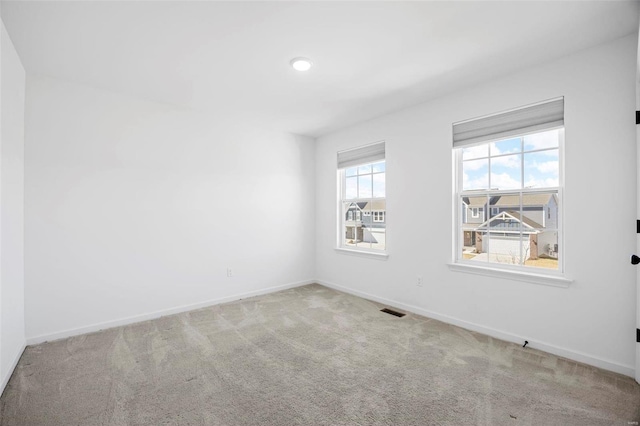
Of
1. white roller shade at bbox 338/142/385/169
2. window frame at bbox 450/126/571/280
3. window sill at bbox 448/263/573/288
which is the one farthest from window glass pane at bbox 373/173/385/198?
window sill at bbox 448/263/573/288

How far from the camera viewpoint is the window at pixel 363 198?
4258 mm

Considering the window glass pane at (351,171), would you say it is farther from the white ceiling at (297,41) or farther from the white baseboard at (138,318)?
the white baseboard at (138,318)

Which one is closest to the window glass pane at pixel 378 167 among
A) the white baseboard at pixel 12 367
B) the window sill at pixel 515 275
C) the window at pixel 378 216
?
the window at pixel 378 216

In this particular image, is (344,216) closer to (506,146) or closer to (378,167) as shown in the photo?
(378,167)


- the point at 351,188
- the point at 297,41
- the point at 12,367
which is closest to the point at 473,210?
the point at 351,188

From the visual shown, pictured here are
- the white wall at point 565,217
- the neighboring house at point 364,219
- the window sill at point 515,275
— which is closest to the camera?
the white wall at point 565,217

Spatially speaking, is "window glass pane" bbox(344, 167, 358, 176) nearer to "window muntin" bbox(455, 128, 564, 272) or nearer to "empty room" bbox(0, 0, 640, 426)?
"empty room" bbox(0, 0, 640, 426)

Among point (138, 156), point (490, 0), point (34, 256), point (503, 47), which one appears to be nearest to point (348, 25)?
point (490, 0)

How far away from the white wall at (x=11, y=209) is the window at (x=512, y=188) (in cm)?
399

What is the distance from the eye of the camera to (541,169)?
279 centimetres

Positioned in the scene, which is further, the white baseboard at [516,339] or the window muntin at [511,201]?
the window muntin at [511,201]

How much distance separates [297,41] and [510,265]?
281 centimetres

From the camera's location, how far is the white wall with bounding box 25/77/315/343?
9.64 ft

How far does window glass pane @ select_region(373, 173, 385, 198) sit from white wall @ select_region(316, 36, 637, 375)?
0.82 ft
